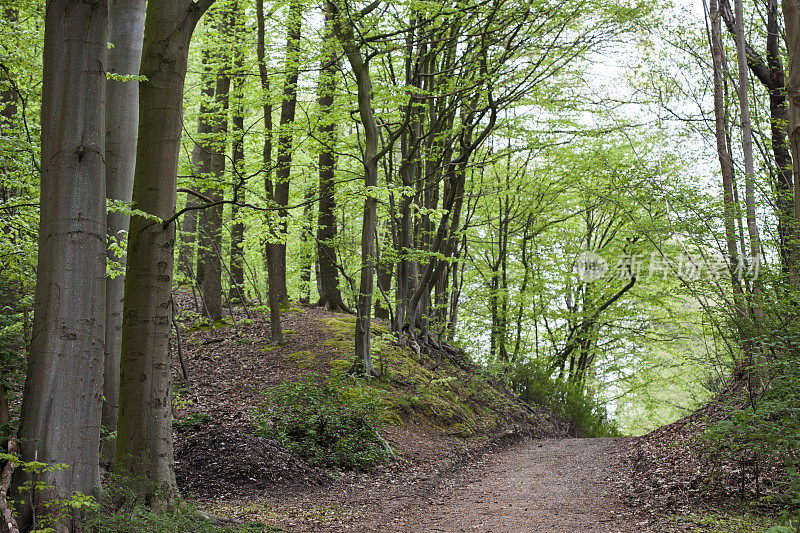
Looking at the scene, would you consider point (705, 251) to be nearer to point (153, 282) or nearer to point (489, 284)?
point (153, 282)

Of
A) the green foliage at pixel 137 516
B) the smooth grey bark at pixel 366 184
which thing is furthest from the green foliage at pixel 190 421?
the smooth grey bark at pixel 366 184

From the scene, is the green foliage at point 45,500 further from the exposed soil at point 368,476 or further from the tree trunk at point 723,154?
the tree trunk at point 723,154

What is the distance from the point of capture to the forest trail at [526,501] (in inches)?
225

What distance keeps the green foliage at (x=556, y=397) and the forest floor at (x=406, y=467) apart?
4039 mm

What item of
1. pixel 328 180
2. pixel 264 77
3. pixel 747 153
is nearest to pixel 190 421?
pixel 328 180

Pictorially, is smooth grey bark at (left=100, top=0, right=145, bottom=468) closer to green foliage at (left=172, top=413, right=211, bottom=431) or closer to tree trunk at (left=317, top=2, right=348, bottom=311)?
green foliage at (left=172, top=413, right=211, bottom=431)

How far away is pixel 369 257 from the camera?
9953 millimetres

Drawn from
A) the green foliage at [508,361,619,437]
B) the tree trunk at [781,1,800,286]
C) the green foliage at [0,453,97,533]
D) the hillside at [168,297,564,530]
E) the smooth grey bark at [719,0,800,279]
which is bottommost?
the green foliage at [508,361,619,437]

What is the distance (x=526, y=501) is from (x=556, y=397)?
1095 centimetres

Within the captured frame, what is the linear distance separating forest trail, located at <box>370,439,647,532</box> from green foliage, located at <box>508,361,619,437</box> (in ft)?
21.9

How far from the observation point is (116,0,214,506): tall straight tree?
463 cm

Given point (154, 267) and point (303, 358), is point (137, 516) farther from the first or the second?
point (303, 358)

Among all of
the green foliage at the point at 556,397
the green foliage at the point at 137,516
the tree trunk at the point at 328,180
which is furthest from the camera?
the green foliage at the point at 556,397

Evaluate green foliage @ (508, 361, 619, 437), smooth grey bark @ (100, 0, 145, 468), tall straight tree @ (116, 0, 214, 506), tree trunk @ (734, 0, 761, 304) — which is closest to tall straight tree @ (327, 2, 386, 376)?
smooth grey bark @ (100, 0, 145, 468)
